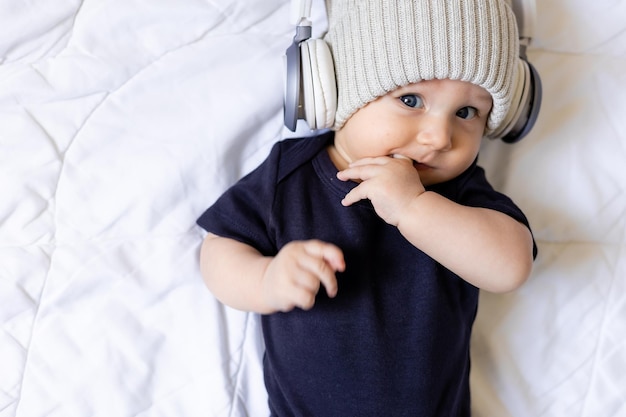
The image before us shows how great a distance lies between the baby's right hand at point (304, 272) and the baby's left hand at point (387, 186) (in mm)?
116

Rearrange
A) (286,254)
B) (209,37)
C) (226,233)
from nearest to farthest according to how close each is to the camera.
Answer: (286,254) → (226,233) → (209,37)

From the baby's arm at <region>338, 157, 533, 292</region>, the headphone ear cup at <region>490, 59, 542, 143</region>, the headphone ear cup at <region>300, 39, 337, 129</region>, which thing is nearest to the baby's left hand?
the baby's arm at <region>338, 157, 533, 292</region>

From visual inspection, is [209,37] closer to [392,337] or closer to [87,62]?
[87,62]

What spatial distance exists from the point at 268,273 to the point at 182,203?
0.83ft

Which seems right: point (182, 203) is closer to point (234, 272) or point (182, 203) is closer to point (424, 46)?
point (234, 272)

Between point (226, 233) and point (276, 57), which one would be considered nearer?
point (226, 233)

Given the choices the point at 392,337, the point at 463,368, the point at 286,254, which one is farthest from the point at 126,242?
the point at 463,368

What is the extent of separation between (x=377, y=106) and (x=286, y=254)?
0.87ft

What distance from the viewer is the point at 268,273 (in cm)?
92

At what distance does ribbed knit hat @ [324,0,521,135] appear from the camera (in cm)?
91

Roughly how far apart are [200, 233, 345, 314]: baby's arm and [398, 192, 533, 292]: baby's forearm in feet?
0.49

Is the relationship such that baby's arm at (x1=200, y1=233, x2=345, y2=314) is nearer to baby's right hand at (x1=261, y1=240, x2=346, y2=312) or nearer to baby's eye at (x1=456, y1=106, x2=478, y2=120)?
baby's right hand at (x1=261, y1=240, x2=346, y2=312)

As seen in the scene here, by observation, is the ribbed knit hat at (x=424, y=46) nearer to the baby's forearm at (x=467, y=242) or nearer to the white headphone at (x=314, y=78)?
the white headphone at (x=314, y=78)

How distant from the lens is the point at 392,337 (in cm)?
98
